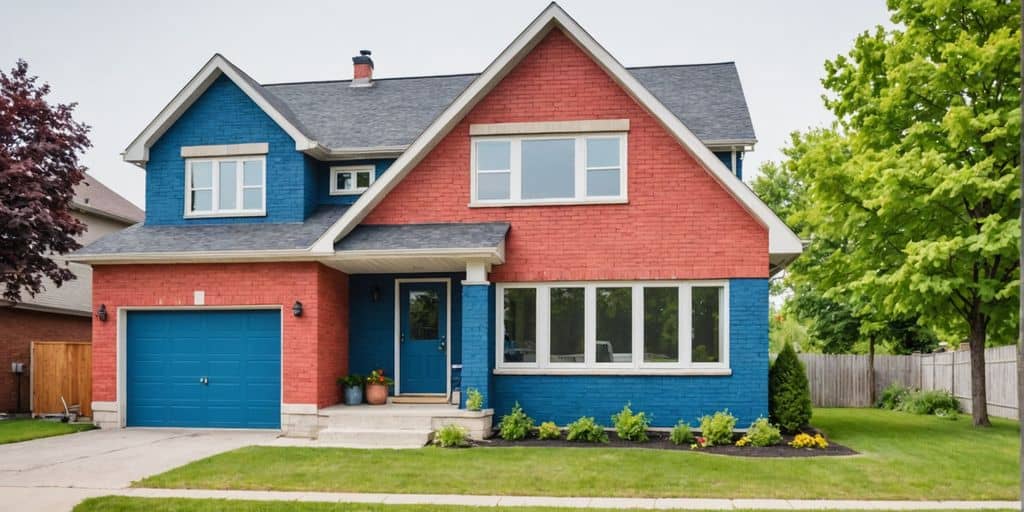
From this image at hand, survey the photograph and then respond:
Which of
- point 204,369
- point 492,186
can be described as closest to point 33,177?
point 204,369

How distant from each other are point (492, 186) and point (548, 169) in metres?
1.12

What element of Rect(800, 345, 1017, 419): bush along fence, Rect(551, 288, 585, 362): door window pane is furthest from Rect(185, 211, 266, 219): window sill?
Rect(800, 345, 1017, 419): bush along fence

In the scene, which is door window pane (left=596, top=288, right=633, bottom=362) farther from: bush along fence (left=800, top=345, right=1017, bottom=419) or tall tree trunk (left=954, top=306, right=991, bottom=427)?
bush along fence (left=800, top=345, right=1017, bottom=419)

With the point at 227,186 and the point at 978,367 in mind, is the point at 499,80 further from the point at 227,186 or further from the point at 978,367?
the point at 978,367

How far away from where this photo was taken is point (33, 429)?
16.7m

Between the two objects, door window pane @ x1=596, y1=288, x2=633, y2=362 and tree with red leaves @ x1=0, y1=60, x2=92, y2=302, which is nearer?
door window pane @ x1=596, y1=288, x2=633, y2=362

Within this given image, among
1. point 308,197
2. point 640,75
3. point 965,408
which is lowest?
point 965,408

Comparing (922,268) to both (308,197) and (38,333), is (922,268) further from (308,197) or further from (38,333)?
(38,333)

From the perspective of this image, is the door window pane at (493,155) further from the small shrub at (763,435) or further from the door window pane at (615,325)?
the small shrub at (763,435)

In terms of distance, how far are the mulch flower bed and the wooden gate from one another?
10.7 metres

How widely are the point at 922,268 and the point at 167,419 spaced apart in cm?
1460

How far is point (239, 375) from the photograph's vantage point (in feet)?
54.4

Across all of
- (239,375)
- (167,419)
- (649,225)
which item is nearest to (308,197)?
(239,375)

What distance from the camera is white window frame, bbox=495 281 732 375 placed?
51.5 feet
